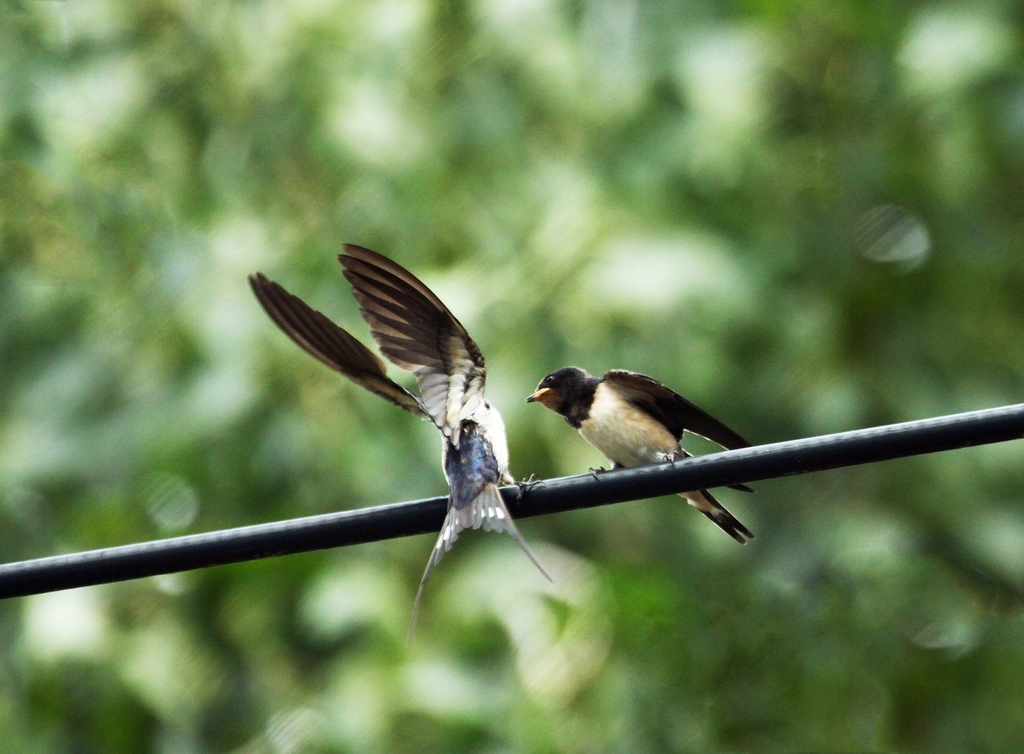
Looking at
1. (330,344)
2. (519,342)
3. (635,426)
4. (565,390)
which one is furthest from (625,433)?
(519,342)

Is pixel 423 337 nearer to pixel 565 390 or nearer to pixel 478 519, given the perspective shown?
A: pixel 478 519

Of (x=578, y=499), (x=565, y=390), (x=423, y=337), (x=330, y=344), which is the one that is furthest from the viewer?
(x=565, y=390)

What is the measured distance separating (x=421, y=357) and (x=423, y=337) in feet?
0.19

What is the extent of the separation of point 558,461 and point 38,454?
2982 millimetres

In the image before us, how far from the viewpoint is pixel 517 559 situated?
20.8ft

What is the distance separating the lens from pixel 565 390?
4.72 meters

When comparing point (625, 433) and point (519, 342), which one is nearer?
point (625, 433)

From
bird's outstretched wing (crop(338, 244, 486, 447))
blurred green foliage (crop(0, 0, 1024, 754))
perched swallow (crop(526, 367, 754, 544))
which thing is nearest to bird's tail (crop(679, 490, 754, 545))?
perched swallow (crop(526, 367, 754, 544))

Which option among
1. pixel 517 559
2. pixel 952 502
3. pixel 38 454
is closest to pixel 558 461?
pixel 517 559

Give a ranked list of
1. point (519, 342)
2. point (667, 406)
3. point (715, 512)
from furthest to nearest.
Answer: point (519, 342) < point (715, 512) < point (667, 406)

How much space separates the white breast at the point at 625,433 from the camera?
4.48 meters

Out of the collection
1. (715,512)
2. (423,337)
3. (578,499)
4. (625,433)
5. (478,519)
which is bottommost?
(715,512)

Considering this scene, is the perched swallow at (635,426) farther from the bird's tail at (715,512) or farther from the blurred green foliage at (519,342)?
the blurred green foliage at (519,342)

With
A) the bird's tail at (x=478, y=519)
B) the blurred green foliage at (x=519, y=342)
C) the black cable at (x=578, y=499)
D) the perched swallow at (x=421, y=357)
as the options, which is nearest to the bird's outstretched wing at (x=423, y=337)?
the perched swallow at (x=421, y=357)
